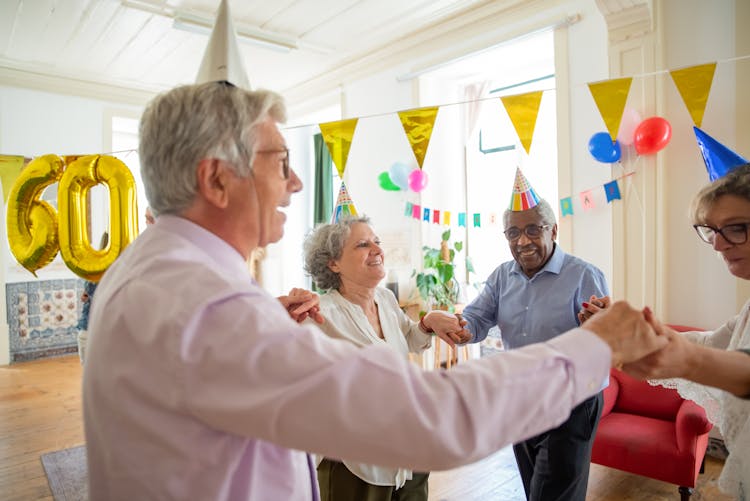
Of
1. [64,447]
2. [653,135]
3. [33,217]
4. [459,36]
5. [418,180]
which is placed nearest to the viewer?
[33,217]

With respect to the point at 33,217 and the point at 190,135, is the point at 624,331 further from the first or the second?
the point at 33,217

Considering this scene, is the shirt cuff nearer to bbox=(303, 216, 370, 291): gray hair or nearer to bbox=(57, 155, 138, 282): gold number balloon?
bbox=(303, 216, 370, 291): gray hair

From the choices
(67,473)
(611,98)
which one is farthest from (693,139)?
(67,473)

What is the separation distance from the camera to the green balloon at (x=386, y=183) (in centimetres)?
525

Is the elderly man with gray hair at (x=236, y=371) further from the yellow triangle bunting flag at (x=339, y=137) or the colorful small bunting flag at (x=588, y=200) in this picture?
the colorful small bunting flag at (x=588, y=200)

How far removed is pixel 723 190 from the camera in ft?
4.25

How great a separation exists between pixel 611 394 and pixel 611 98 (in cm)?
176

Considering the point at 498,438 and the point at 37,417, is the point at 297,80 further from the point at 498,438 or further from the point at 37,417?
the point at 498,438

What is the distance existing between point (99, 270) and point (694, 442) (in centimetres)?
322

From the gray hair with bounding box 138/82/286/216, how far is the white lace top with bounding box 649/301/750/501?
1.32m

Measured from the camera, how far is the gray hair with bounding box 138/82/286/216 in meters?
0.84

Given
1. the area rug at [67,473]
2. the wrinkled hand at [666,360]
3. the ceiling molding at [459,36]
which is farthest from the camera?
the ceiling molding at [459,36]

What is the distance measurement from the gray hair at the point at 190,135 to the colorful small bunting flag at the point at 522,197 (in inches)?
63.5

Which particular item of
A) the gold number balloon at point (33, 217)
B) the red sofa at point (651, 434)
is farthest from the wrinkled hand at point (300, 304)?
the red sofa at point (651, 434)
